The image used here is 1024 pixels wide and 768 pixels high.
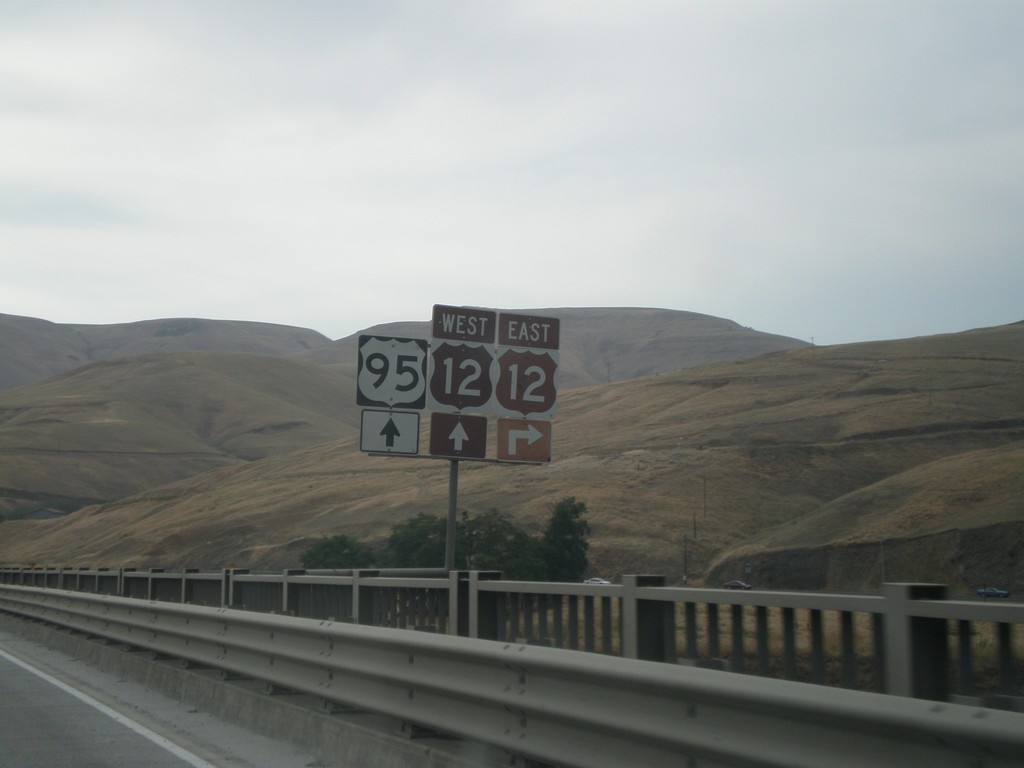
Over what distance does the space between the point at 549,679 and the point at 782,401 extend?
305 ft

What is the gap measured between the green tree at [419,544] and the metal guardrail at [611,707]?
104 feet

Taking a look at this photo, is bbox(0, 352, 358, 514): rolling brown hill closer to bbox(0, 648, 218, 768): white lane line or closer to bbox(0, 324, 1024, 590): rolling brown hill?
bbox(0, 324, 1024, 590): rolling brown hill

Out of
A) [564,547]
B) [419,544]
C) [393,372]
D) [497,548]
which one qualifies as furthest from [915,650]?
[564,547]

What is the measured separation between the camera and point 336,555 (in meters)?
50.8

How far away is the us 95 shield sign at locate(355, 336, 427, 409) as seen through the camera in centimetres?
1532

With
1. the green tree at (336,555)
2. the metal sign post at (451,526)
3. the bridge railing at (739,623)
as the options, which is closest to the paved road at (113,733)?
the bridge railing at (739,623)

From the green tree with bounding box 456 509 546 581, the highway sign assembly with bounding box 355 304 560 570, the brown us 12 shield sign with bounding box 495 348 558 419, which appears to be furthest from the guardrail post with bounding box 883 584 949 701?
the green tree with bounding box 456 509 546 581

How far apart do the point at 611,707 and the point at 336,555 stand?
46342 millimetres

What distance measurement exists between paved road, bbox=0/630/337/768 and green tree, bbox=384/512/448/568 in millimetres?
27027

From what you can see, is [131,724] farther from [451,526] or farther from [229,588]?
[451,526]

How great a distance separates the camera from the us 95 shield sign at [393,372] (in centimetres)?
1532

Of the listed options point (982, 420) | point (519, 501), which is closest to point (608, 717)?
point (519, 501)

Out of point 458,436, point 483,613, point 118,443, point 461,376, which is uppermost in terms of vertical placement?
point 118,443

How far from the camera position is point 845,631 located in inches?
205
